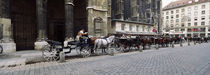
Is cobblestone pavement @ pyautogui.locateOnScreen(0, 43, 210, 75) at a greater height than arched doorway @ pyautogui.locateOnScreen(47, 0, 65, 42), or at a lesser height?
lesser

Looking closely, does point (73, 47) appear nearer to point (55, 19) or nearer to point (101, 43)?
point (101, 43)

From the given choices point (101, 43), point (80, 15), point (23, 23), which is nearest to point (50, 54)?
point (101, 43)

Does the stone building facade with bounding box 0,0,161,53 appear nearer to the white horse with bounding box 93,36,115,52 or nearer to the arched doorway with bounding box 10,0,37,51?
the arched doorway with bounding box 10,0,37,51

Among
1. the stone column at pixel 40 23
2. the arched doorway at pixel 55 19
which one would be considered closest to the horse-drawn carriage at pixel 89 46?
the stone column at pixel 40 23

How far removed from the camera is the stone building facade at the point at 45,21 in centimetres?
1043

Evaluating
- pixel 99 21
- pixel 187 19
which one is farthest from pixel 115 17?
pixel 187 19

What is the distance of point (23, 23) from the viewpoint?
44.2 ft

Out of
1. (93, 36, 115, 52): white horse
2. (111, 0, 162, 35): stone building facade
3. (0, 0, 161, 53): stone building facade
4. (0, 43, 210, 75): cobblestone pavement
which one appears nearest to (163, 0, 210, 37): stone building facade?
(111, 0, 162, 35): stone building facade

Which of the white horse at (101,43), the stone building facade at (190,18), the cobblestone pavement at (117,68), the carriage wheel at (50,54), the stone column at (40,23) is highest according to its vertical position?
the stone building facade at (190,18)

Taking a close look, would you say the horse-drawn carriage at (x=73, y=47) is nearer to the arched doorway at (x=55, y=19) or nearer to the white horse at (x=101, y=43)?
the white horse at (x=101, y=43)

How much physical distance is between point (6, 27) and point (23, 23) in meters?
3.40

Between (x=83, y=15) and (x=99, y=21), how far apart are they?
7.82ft

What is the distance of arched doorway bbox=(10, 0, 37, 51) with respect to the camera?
12.8m

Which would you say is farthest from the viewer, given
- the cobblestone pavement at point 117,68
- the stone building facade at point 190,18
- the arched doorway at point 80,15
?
the stone building facade at point 190,18
